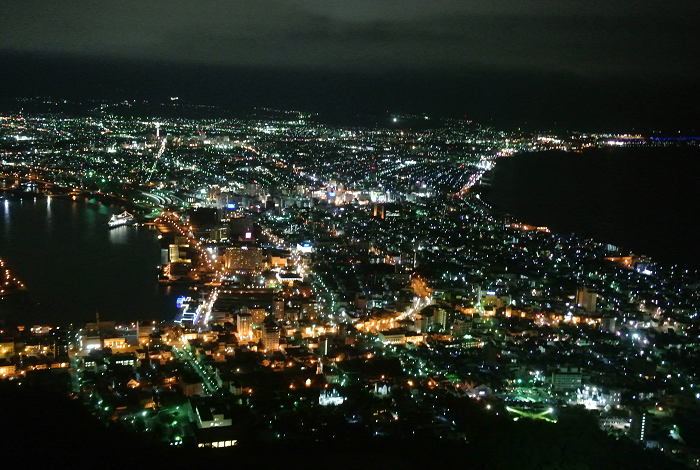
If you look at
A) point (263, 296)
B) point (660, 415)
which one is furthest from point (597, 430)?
point (263, 296)

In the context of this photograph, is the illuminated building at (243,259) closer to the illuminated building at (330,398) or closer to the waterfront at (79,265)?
the waterfront at (79,265)

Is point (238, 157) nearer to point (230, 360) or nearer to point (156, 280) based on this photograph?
point (156, 280)

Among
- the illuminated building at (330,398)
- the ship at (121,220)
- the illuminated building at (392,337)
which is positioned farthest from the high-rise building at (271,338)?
the ship at (121,220)

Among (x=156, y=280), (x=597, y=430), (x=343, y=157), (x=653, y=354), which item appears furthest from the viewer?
(x=343, y=157)

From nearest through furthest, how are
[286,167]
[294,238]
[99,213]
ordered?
[294,238], [99,213], [286,167]

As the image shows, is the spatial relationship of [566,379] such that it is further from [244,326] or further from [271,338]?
[244,326]
